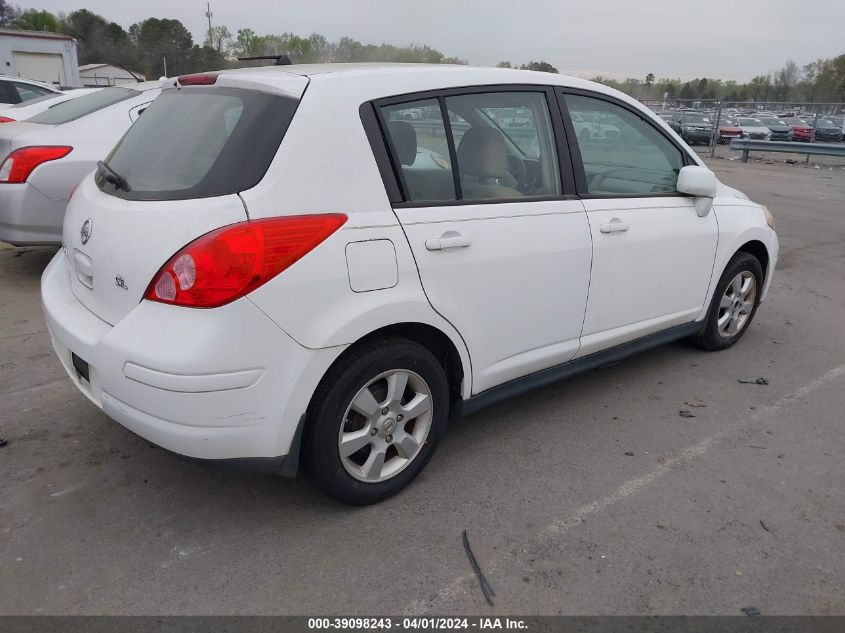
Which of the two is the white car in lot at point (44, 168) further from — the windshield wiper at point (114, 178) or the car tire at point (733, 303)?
the car tire at point (733, 303)

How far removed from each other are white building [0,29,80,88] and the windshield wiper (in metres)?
36.9

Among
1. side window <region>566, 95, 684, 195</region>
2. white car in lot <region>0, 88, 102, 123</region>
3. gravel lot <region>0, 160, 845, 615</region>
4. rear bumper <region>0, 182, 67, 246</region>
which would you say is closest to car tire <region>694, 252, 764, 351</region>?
gravel lot <region>0, 160, 845, 615</region>

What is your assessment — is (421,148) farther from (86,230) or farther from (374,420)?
(86,230)

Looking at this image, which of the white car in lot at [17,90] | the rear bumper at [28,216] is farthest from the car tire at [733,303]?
the white car in lot at [17,90]

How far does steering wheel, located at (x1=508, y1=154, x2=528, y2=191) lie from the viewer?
3.19m

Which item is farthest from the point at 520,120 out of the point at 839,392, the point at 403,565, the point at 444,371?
the point at 839,392

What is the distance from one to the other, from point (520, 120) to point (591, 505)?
178 centimetres

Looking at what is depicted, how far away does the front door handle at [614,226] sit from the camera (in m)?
3.39

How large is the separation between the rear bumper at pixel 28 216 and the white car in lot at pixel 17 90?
7.44 metres

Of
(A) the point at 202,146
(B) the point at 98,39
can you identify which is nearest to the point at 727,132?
(A) the point at 202,146

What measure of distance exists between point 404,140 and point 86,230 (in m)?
1.31

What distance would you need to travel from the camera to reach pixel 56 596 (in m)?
2.28

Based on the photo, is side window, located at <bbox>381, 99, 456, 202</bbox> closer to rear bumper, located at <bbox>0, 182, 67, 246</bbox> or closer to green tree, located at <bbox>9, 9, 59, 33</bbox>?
rear bumper, located at <bbox>0, 182, 67, 246</bbox>

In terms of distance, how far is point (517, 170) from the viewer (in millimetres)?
3213
